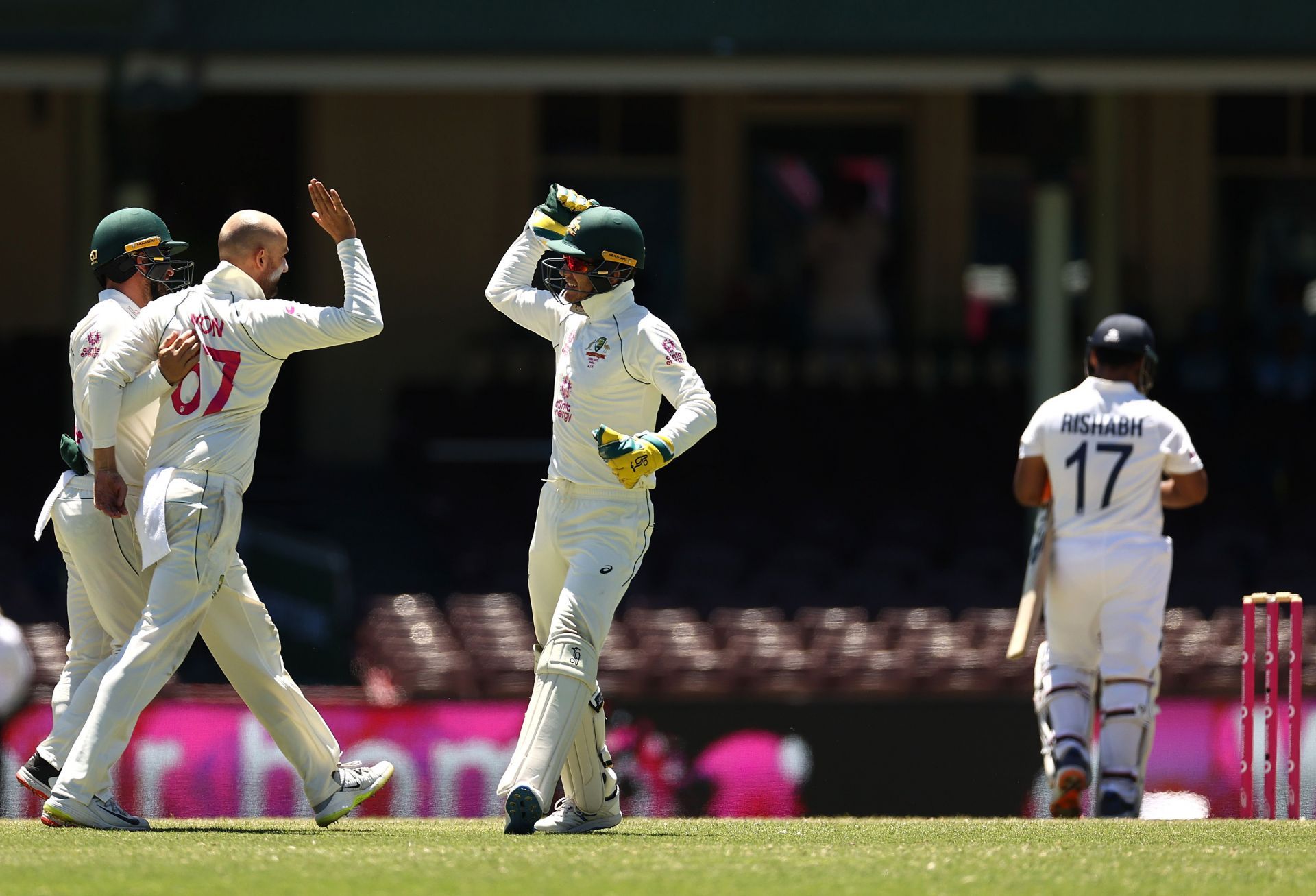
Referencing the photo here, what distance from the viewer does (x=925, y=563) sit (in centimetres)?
1280

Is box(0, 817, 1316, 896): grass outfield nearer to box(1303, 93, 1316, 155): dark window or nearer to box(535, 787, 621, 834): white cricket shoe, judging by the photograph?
box(535, 787, 621, 834): white cricket shoe

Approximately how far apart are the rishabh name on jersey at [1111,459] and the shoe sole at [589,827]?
6.08 ft

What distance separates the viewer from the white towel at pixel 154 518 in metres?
5.63

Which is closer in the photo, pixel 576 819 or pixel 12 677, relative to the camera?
pixel 576 819

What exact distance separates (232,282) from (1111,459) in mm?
2881

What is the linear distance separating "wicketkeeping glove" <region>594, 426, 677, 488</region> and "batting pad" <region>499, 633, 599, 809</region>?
1.68ft

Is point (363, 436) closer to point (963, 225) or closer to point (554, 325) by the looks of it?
point (963, 225)

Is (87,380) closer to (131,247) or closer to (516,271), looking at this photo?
(131,247)

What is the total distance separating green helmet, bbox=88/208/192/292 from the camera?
6.03 meters

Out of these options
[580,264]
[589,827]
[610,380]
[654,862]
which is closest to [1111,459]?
[610,380]

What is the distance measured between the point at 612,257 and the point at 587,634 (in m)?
1.07

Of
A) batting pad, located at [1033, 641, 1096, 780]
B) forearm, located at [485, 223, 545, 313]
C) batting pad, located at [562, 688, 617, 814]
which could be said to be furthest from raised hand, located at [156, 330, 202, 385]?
batting pad, located at [1033, 641, 1096, 780]

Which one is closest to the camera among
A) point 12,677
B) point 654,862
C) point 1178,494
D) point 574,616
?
point 654,862

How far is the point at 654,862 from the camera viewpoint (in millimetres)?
5016
